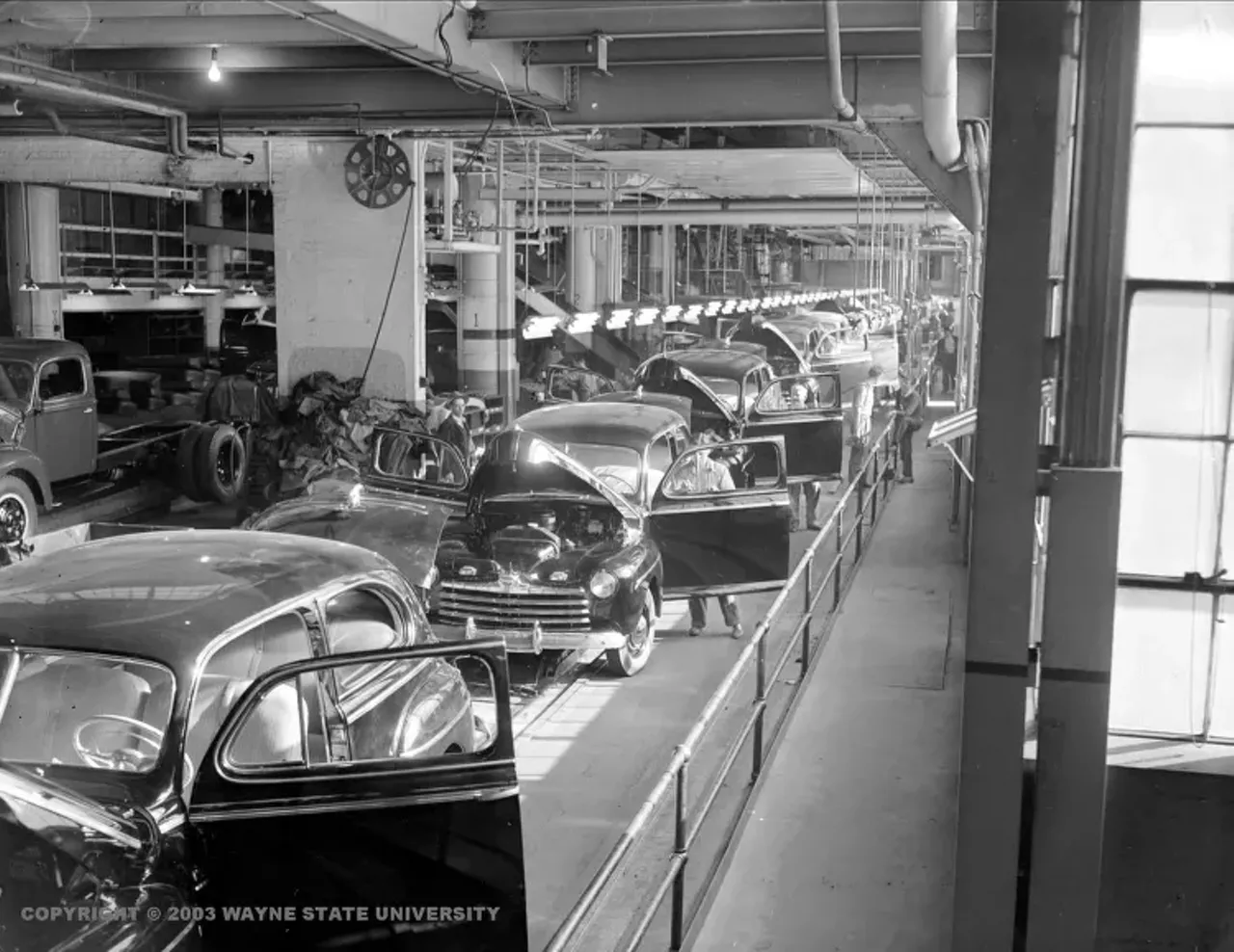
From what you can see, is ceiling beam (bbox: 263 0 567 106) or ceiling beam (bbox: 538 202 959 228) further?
ceiling beam (bbox: 538 202 959 228)

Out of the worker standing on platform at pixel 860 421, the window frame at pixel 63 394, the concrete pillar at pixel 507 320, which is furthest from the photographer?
the concrete pillar at pixel 507 320

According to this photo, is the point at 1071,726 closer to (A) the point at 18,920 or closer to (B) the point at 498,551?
(A) the point at 18,920

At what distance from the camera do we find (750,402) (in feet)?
53.9

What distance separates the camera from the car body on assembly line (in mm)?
3725

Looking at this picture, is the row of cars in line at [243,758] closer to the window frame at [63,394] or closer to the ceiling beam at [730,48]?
the ceiling beam at [730,48]

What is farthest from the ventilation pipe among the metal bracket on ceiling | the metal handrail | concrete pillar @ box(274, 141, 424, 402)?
concrete pillar @ box(274, 141, 424, 402)

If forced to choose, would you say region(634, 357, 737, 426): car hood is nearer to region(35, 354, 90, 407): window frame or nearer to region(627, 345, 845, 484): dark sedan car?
region(627, 345, 845, 484): dark sedan car

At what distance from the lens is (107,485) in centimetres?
1372

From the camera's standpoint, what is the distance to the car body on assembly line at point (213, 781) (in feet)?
12.2

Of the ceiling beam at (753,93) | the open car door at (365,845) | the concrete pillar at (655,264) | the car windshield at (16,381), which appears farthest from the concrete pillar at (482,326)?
the open car door at (365,845)

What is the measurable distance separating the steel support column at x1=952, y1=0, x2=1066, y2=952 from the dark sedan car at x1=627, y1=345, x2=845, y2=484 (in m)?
9.56

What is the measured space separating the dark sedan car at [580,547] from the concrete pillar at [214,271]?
14718 mm

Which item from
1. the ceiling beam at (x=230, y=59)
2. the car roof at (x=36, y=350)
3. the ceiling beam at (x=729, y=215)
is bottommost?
the car roof at (x=36, y=350)

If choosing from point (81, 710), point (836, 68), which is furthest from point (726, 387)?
point (81, 710)
